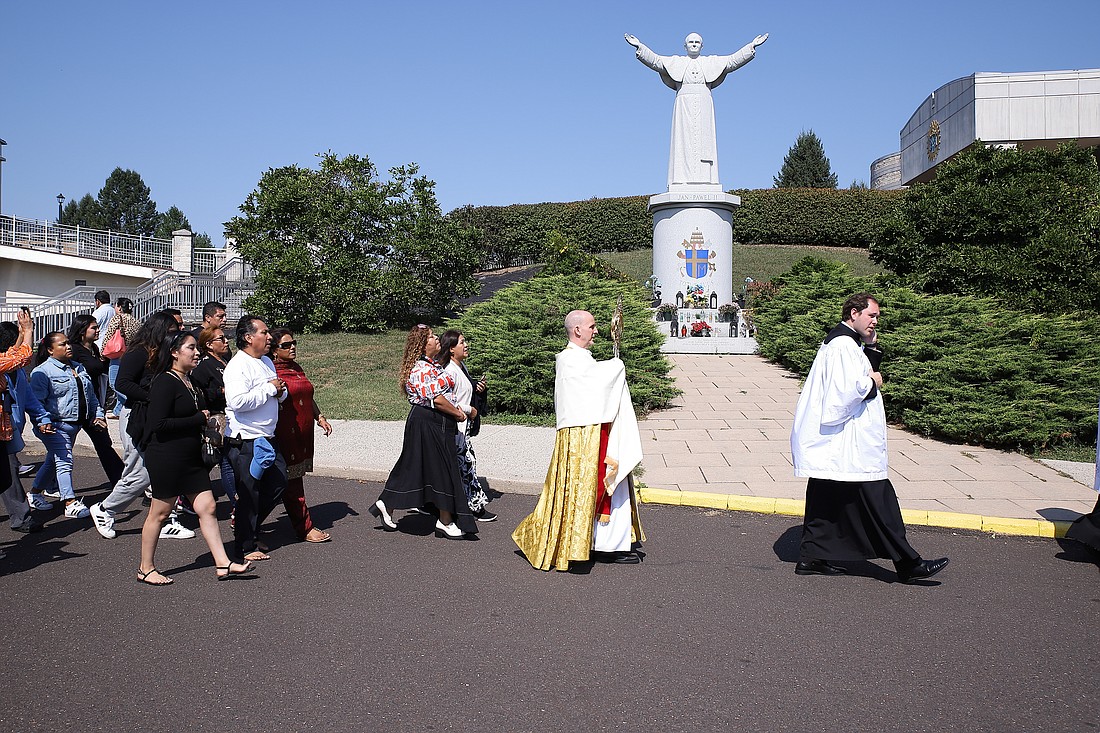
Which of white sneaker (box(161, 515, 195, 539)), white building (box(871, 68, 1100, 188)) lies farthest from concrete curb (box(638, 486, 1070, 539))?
white building (box(871, 68, 1100, 188))

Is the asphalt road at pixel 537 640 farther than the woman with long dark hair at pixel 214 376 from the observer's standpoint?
No

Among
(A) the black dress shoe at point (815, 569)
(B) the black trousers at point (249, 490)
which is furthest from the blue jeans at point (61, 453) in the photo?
(A) the black dress shoe at point (815, 569)

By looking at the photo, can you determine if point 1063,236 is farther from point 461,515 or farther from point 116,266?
point 116,266

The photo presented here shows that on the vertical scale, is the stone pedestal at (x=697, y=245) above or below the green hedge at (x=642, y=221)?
below

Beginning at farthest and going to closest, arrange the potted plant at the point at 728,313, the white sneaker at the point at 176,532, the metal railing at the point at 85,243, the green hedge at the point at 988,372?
the metal railing at the point at 85,243 → the potted plant at the point at 728,313 → the green hedge at the point at 988,372 → the white sneaker at the point at 176,532

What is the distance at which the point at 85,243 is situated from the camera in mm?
36438

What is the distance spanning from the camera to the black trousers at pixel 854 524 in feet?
18.1

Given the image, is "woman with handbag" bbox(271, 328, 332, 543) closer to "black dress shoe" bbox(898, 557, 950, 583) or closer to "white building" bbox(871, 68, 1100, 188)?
"black dress shoe" bbox(898, 557, 950, 583)

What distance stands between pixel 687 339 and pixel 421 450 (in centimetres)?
1262

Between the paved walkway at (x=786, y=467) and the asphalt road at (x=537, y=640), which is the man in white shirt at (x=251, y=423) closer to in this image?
the asphalt road at (x=537, y=640)

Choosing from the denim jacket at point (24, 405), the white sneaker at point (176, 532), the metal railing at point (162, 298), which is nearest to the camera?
the white sneaker at point (176, 532)

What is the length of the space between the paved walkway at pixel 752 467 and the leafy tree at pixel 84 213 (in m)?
96.1

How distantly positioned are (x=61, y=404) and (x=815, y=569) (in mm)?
5967

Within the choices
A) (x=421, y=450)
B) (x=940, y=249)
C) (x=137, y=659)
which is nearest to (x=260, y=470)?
(x=421, y=450)
